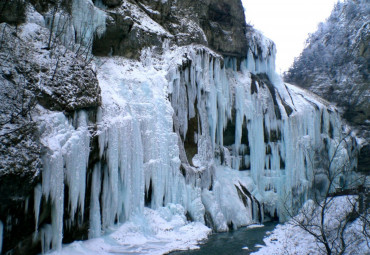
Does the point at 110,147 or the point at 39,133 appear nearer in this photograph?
the point at 39,133

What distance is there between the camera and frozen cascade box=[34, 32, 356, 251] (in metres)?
8.25

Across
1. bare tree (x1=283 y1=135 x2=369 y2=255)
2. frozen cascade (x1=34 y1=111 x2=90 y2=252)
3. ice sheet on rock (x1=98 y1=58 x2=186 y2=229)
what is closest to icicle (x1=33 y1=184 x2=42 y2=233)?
frozen cascade (x1=34 y1=111 x2=90 y2=252)

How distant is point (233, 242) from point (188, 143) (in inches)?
202

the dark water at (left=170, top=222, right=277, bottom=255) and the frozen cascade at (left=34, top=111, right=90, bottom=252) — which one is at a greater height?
the frozen cascade at (left=34, top=111, right=90, bottom=252)

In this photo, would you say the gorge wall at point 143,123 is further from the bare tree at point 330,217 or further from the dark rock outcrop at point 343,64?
the dark rock outcrop at point 343,64

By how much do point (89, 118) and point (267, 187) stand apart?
13256mm

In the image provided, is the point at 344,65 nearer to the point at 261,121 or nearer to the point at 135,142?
the point at 261,121

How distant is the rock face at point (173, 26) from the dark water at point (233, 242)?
8961 mm

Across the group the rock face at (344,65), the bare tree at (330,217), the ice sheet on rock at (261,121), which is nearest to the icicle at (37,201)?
the bare tree at (330,217)

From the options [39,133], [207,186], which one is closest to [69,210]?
[39,133]

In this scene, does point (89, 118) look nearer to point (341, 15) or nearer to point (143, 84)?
point (143, 84)

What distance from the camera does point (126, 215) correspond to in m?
9.79

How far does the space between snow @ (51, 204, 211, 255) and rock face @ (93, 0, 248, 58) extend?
24.6 feet

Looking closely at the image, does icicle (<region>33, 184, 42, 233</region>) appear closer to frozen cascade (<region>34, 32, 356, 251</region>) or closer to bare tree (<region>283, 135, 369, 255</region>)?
frozen cascade (<region>34, 32, 356, 251</region>)
